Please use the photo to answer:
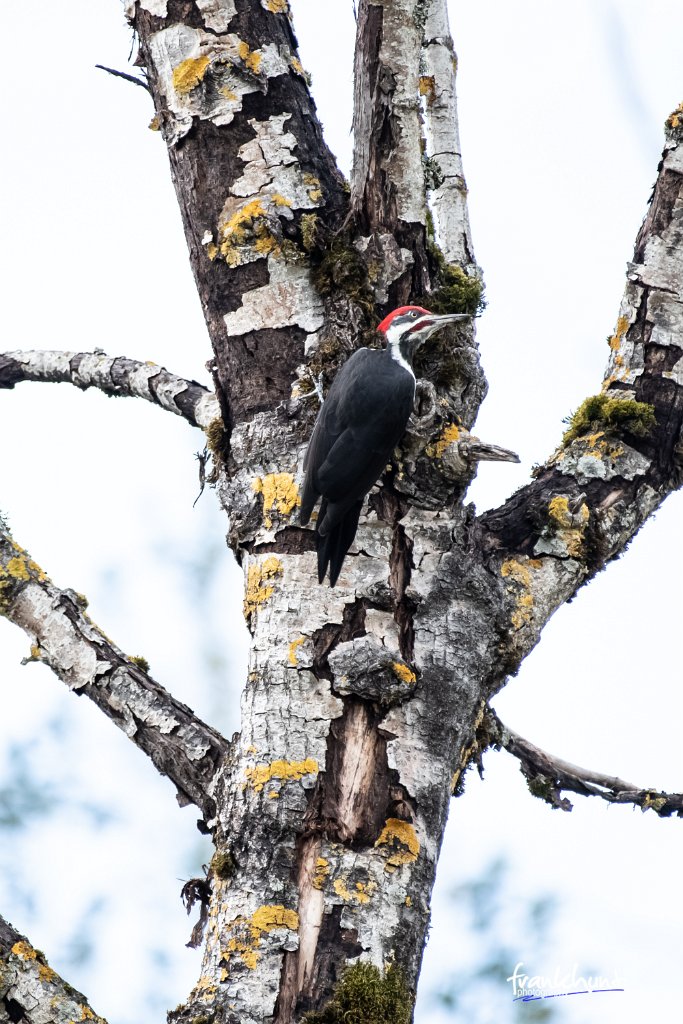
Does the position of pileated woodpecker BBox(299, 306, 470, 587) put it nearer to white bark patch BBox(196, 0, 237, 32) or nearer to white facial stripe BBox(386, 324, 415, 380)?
white facial stripe BBox(386, 324, 415, 380)

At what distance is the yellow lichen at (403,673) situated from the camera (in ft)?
7.03

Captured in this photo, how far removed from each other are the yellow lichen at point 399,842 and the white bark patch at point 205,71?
182cm

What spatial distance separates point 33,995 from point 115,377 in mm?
1900

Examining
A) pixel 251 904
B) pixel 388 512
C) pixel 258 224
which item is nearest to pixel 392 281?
pixel 258 224

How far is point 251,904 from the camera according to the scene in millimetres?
1949

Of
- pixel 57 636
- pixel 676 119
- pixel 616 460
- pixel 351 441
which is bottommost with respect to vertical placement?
pixel 57 636

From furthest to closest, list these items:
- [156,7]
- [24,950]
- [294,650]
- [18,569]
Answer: [156,7]
[18,569]
[294,650]
[24,950]

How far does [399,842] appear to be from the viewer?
2025 mm

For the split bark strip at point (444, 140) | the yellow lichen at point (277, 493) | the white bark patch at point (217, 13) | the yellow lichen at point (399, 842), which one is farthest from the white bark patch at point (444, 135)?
the yellow lichen at point (399, 842)

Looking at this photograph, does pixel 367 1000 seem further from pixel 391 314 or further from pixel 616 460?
pixel 391 314

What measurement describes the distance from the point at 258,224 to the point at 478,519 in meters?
0.93

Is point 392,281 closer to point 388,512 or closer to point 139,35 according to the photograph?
point 388,512

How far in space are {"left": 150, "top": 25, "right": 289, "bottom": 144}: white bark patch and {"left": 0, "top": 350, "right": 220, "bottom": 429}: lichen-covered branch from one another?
0.70 m

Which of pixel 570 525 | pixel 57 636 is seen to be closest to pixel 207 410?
pixel 57 636
